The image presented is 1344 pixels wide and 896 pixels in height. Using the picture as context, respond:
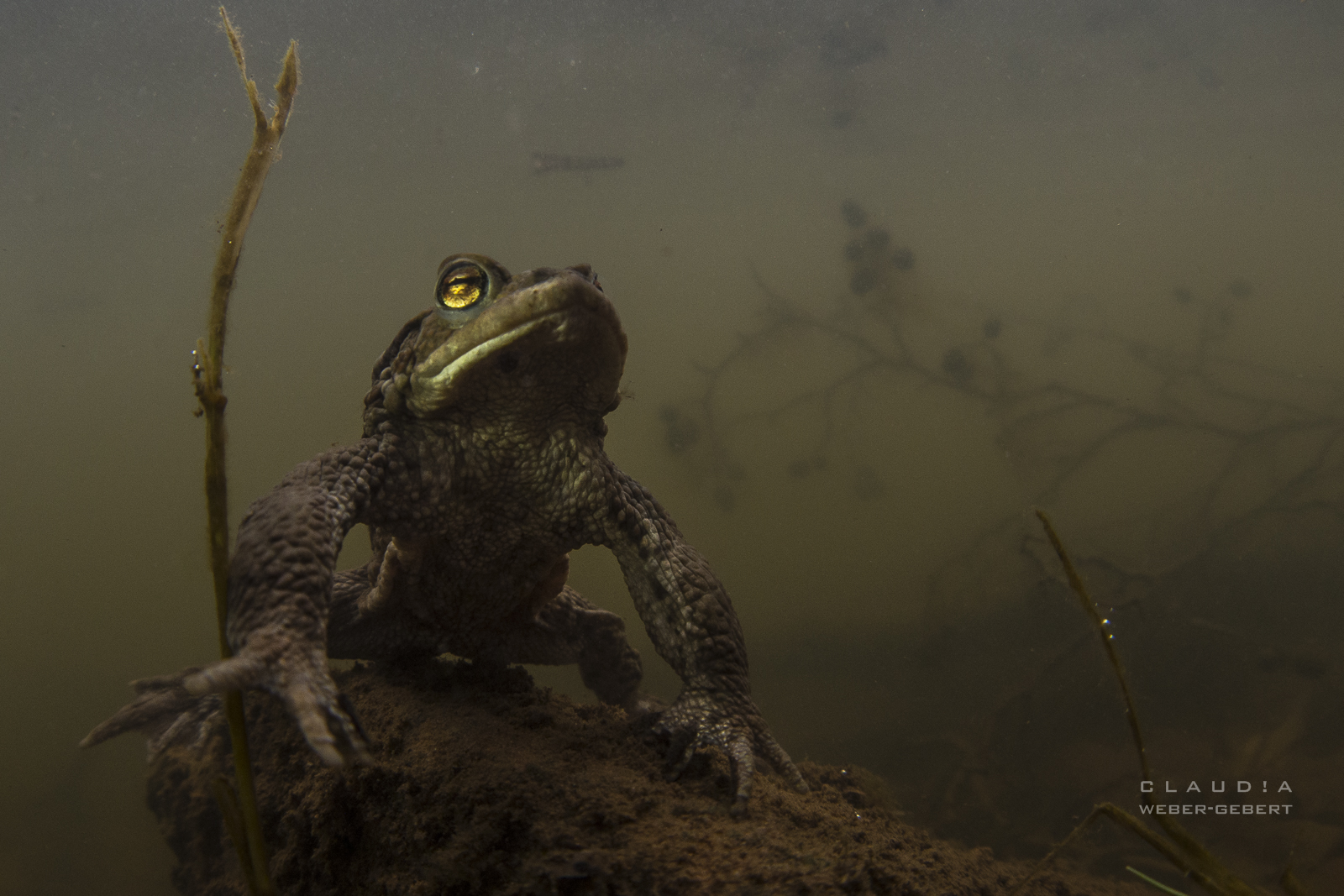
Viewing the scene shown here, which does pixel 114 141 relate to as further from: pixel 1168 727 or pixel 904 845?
pixel 1168 727

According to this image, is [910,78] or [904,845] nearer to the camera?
[904,845]

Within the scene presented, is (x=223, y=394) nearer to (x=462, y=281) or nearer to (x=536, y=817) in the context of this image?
(x=462, y=281)

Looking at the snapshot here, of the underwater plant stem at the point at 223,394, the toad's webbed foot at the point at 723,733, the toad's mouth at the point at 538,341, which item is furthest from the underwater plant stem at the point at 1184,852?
the underwater plant stem at the point at 223,394

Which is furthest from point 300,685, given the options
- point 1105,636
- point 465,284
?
point 1105,636

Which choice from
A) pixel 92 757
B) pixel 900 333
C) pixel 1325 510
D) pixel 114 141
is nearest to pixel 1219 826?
pixel 1325 510

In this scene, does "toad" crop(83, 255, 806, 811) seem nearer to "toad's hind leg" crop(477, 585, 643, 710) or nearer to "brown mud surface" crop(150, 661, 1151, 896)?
"toad's hind leg" crop(477, 585, 643, 710)

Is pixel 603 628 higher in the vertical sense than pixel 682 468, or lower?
lower

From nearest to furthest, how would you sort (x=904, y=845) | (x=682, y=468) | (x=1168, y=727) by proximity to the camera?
1. (x=904, y=845)
2. (x=1168, y=727)
3. (x=682, y=468)

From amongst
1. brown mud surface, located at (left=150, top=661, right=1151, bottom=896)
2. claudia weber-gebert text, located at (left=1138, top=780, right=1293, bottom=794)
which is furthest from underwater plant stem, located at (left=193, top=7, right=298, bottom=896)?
claudia weber-gebert text, located at (left=1138, top=780, right=1293, bottom=794)
